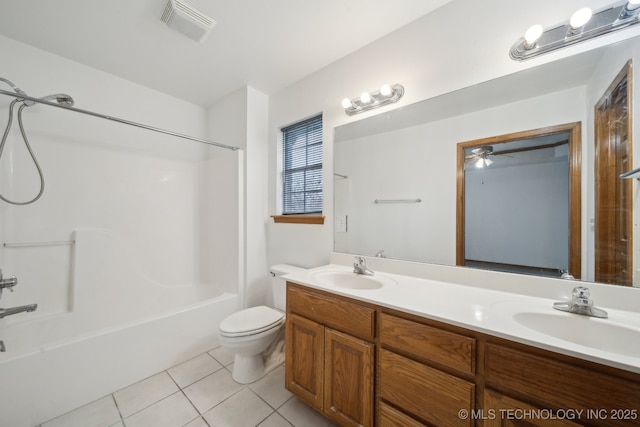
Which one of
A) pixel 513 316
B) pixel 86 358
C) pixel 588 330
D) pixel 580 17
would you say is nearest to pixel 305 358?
pixel 513 316

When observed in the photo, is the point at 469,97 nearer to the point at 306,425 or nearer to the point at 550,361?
the point at 550,361

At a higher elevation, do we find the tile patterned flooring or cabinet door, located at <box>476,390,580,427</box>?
cabinet door, located at <box>476,390,580,427</box>

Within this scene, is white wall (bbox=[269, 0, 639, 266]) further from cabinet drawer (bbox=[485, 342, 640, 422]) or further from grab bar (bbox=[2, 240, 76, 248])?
grab bar (bbox=[2, 240, 76, 248])

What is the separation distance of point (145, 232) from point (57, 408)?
133cm

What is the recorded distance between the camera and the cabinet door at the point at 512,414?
25.9 inches

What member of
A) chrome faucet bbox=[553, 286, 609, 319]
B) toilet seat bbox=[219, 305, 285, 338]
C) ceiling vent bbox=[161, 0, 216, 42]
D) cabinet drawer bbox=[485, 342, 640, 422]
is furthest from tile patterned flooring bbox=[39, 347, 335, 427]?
ceiling vent bbox=[161, 0, 216, 42]

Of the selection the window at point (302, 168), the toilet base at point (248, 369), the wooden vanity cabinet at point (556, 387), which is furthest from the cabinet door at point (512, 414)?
the window at point (302, 168)

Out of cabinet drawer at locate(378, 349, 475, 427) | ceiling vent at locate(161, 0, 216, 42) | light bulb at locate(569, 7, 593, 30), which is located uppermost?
ceiling vent at locate(161, 0, 216, 42)

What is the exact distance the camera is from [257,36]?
159 cm

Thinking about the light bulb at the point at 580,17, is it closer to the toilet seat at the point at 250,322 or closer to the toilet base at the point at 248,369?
the toilet seat at the point at 250,322

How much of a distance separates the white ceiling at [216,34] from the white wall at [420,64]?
0.10 metres

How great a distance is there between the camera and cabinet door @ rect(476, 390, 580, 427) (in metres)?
0.66

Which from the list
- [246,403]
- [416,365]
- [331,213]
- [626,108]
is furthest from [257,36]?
[246,403]

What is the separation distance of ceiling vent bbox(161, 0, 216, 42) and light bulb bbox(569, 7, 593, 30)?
6.12 ft
